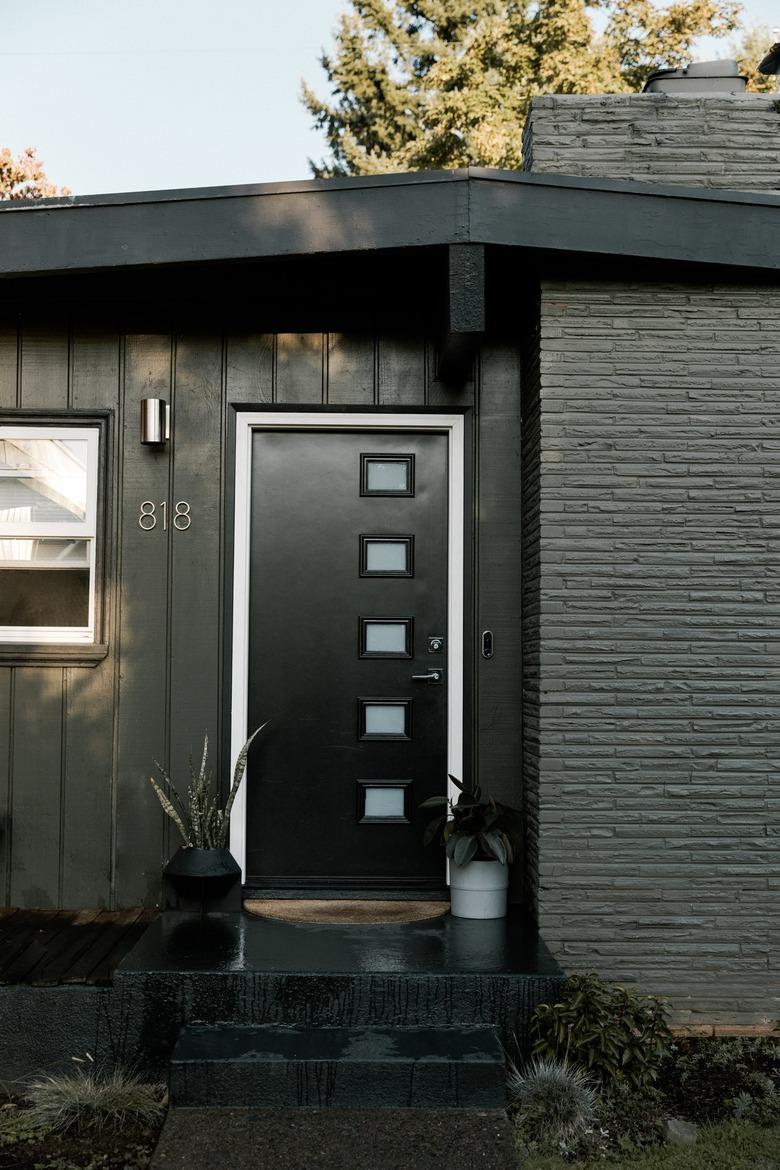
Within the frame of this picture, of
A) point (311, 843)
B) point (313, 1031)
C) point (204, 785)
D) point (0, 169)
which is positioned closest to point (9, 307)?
point (204, 785)

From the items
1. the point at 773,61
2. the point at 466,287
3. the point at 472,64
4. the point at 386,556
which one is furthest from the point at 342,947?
the point at 472,64

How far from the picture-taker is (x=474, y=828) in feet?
12.2

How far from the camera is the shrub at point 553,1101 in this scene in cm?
290

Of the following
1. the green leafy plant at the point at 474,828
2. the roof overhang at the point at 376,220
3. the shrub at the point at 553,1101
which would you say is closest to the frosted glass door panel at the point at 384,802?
the green leafy plant at the point at 474,828

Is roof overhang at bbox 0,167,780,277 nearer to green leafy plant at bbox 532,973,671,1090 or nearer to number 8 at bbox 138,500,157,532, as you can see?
number 8 at bbox 138,500,157,532

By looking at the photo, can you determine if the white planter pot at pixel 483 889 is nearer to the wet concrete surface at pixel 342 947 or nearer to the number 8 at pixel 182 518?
the wet concrete surface at pixel 342 947

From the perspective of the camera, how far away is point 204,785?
3773 mm

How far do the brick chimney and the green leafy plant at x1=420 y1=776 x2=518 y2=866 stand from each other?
94.4 inches

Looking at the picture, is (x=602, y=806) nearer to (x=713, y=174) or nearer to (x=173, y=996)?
(x=173, y=996)

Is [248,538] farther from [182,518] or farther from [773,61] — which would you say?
[773,61]

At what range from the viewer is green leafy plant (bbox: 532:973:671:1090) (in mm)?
3102

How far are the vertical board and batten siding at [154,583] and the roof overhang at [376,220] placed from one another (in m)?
0.62

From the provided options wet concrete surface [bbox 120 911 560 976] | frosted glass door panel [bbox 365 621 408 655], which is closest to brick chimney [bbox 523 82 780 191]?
frosted glass door panel [bbox 365 621 408 655]

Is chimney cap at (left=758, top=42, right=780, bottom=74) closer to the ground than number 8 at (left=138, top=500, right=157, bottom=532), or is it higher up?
higher up
